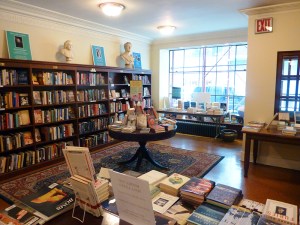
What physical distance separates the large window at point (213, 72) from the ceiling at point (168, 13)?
86 cm

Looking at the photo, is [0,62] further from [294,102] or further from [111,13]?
[294,102]

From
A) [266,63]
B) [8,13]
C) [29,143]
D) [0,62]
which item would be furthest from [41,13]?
[266,63]

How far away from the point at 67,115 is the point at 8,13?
1.88 meters

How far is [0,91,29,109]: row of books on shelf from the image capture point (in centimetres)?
335

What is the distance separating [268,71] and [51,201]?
3.80 m

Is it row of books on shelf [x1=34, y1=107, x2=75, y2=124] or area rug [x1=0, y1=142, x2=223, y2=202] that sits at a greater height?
row of books on shelf [x1=34, y1=107, x2=75, y2=124]

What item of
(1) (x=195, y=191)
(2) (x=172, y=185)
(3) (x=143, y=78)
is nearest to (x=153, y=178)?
(2) (x=172, y=185)

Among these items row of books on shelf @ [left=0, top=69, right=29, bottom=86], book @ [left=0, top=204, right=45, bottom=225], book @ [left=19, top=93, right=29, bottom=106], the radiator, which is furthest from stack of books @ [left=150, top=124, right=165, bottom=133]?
the radiator

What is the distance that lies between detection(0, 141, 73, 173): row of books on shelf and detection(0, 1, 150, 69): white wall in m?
1.56

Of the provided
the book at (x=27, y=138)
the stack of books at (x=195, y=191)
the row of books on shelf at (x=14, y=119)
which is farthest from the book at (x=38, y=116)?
the stack of books at (x=195, y=191)

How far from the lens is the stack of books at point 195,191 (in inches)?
51.8

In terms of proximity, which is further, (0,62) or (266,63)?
(266,63)

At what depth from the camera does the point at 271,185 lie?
3.16m

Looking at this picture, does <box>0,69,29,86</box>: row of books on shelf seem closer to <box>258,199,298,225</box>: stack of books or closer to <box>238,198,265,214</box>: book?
<box>238,198,265,214</box>: book
